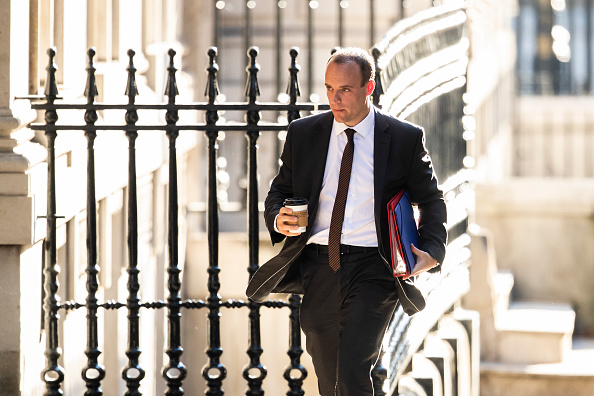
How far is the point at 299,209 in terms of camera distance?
412cm

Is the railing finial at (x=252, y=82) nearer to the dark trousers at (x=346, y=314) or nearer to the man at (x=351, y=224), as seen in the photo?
the man at (x=351, y=224)

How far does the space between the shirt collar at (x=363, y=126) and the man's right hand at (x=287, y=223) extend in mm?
404

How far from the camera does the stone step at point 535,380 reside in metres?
10.6

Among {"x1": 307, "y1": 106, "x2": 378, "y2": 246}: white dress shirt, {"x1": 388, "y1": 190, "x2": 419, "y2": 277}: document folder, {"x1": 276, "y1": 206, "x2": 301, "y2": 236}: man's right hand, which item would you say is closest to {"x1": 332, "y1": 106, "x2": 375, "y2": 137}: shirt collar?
{"x1": 307, "y1": 106, "x2": 378, "y2": 246}: white dress shirt

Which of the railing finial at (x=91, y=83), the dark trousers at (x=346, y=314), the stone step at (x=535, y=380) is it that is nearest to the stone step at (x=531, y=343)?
the stone step at (x=535, y=380)

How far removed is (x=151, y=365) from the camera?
8.70m

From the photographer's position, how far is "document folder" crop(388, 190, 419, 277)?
13.5ft

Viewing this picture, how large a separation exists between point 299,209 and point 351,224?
10.0 inches

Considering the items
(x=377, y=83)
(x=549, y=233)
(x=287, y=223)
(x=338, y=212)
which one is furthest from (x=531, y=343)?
(x=287, y=223)

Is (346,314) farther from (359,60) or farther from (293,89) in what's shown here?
(293,89)

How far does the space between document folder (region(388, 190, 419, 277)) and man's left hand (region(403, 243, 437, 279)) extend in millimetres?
14

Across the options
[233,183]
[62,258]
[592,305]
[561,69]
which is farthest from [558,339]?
[561,69]

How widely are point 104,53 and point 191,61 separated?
400cm

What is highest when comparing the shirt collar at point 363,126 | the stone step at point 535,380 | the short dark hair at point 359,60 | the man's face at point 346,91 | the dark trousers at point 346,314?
the short dark hair at point 359,60
